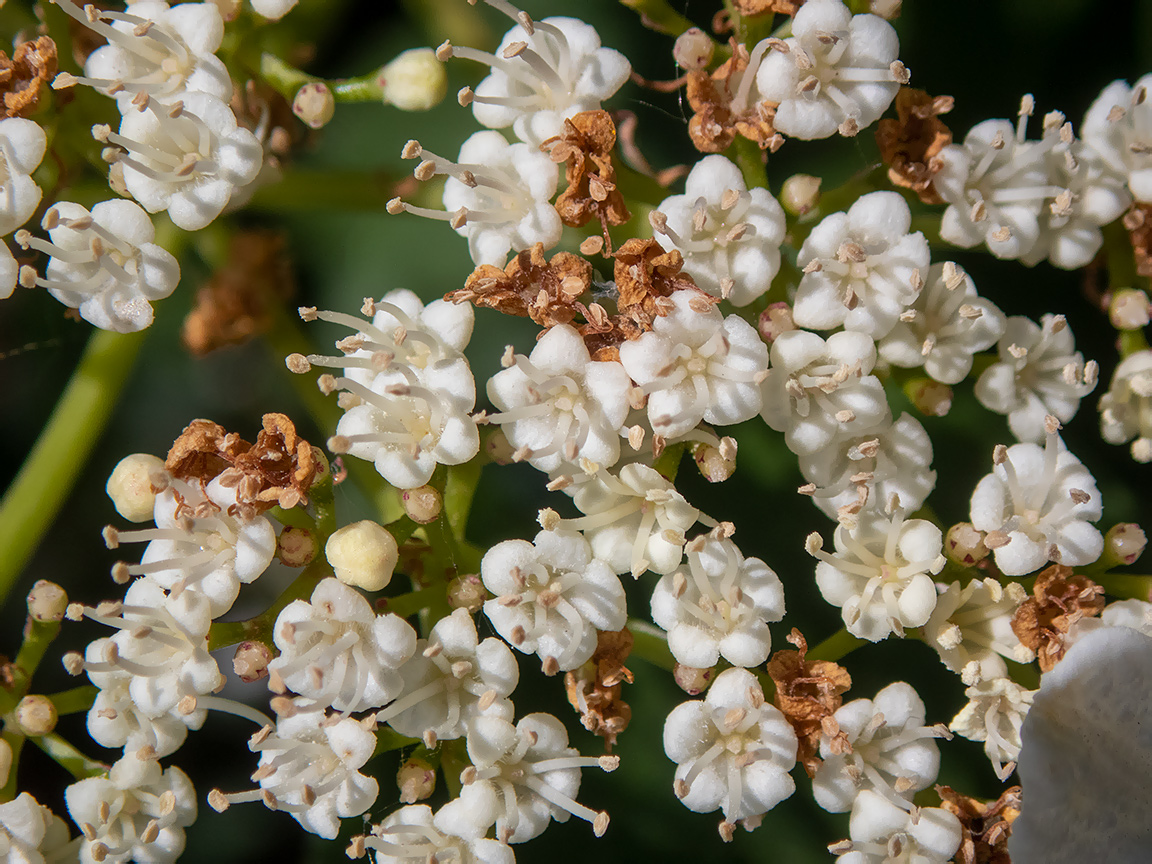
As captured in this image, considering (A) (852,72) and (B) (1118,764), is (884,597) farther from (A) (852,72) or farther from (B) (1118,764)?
(A) (852,72)

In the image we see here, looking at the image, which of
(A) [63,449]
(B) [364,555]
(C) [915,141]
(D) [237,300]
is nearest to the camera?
(B) [364,555]

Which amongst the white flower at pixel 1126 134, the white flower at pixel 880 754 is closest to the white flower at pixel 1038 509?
the white flower at pixel 880 754

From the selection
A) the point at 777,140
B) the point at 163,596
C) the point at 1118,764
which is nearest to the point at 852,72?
the point at 777,140

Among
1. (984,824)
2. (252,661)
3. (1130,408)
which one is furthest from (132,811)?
(1130,408)

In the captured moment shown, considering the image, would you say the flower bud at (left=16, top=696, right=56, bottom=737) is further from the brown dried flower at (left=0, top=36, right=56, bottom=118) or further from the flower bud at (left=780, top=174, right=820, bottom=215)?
the flower bud at (left=780, top=174, right=820, bottom=215)

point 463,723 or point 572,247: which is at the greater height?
point 572,247

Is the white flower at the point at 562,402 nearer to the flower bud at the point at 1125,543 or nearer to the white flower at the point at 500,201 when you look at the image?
the white flower at the point at 500,201

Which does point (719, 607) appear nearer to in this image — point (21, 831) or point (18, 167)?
point (21, 831)
